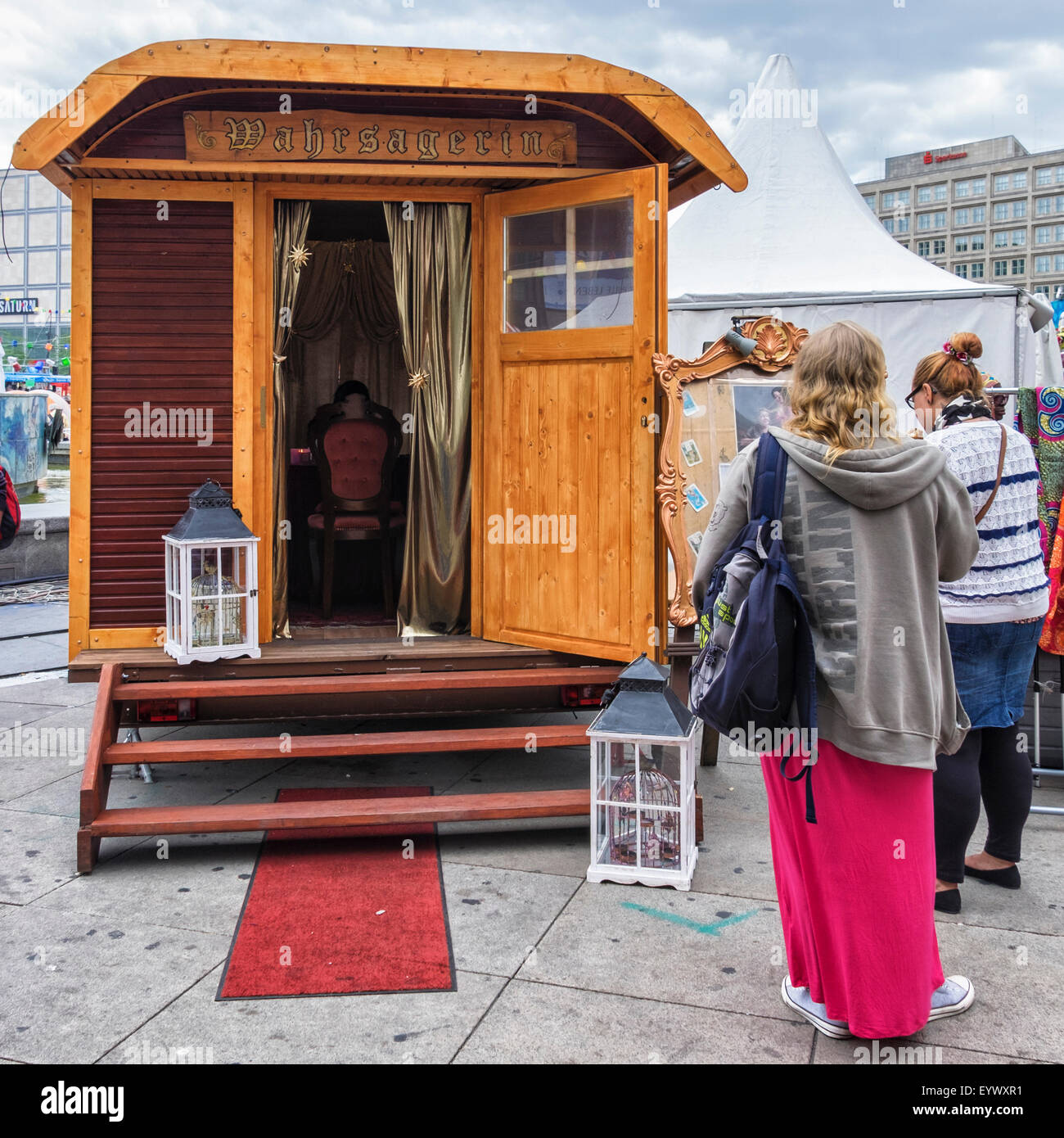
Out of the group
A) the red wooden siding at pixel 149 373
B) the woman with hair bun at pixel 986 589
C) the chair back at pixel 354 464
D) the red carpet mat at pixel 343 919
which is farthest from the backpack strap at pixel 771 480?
the chair back at pixel 354 464

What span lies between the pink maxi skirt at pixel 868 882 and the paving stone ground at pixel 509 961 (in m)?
0.18

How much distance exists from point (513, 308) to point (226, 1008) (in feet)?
12.1

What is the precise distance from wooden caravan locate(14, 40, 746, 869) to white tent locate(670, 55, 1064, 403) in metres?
4.69

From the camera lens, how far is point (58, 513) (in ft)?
46.1

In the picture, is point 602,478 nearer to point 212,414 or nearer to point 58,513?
point 212,414

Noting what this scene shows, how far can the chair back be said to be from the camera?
285 inches

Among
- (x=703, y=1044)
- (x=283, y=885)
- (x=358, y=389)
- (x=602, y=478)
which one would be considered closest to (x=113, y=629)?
(x=283, y=885)

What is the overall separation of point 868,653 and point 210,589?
11.2 ft

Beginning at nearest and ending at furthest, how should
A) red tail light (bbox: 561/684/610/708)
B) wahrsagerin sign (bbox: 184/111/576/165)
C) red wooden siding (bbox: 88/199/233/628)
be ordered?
wahrsagerin sign (bbox: 184/111/576/165) → red tail light (bbox: 561/684/610/708) → red wooden siding (bbox: 88/199/233/628)

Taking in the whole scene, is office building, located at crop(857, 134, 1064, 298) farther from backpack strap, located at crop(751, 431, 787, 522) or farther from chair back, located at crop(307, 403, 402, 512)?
backpack strap, located at crop(751, 431, 787, 522)

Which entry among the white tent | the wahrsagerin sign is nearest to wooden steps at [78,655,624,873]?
the wahrsagerin sign

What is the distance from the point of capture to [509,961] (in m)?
3.53

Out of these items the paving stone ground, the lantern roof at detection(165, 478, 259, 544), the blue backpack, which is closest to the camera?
the blue backpack

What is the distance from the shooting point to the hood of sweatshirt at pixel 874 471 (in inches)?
108
